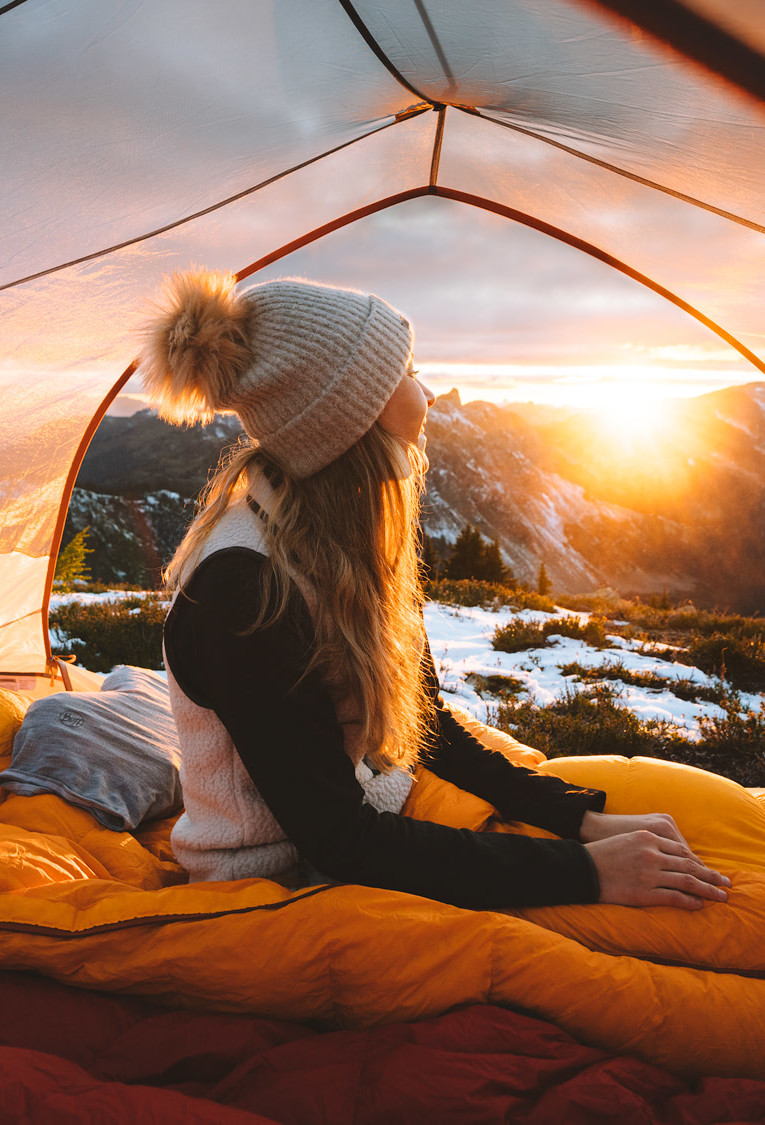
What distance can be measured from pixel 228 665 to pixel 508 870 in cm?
72

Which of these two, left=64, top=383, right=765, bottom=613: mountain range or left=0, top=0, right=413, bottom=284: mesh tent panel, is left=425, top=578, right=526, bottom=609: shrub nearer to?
left=0, top=0, right=413, bottom=284: mesh tent panel

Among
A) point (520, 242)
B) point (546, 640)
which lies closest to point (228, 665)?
point (520, 242)

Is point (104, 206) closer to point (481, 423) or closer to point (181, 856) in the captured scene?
point (181, 856)

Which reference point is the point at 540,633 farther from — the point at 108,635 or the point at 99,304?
the point at 99,304

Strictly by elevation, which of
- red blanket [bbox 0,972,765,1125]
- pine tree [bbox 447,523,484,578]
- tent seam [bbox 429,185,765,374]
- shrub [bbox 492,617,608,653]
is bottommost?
pine tree [bbox 447,523,484,578]

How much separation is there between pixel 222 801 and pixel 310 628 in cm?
42

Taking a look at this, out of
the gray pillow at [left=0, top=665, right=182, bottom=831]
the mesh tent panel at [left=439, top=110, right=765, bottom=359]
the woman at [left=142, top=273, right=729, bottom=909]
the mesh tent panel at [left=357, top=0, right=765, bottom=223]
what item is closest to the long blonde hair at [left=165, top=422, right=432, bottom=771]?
the woman at [left=142, top=273, right=729, bottom=909]

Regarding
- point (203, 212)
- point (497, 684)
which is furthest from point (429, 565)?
point (203, 212)

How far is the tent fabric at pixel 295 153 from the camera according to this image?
2.06 m

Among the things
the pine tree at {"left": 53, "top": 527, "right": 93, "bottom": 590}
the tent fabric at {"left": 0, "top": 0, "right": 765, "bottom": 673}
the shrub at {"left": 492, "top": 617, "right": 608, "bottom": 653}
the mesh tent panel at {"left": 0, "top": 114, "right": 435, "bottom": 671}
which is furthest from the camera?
the pine tree at {"left": 53, "top": 527, "right": 93, "bottom": 590}

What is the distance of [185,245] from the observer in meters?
3.34

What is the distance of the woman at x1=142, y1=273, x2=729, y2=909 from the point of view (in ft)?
4.51

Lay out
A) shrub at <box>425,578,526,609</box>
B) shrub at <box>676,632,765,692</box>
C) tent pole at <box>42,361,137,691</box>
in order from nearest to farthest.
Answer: tent pole at <box>42,361,137,691</box> < shrub at <box>676,632,765,692</box> < shrub at <box>425,578,526,609</box>

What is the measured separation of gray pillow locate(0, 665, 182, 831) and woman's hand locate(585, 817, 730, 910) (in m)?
1.46
